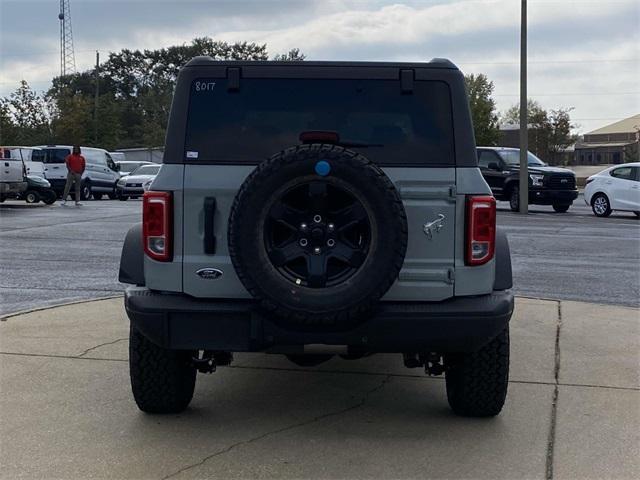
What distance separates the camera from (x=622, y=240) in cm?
1567

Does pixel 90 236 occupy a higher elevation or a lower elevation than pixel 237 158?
lower

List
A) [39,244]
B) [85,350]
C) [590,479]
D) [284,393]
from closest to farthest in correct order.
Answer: [590,479]
[284,393]
[85,350]
[39,244]

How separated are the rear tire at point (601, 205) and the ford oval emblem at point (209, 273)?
19.4 metres

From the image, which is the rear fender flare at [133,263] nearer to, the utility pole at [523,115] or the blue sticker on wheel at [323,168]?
the blue sticker on wheel at [323,168]

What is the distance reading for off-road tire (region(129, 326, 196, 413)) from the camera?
15.7 ft

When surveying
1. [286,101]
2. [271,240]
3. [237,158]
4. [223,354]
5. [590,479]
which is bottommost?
[590,479]

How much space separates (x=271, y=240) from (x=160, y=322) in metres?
0.74

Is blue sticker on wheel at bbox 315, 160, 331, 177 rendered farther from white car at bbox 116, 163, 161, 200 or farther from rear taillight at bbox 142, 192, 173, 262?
white car at bbox 116, 163, 161, 200

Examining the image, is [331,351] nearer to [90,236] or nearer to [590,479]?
[590,479]

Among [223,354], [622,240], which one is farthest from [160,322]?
[622,240]

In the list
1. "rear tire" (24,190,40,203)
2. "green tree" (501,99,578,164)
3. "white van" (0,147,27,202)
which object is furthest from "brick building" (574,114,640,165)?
"white van" (0,147,27,202)

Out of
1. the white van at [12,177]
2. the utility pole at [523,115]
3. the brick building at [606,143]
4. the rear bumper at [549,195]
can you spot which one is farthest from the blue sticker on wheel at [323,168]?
the brick building at [606,143]

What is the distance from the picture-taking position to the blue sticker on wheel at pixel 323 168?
4.09 m

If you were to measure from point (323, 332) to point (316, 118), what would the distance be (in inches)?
46.4
